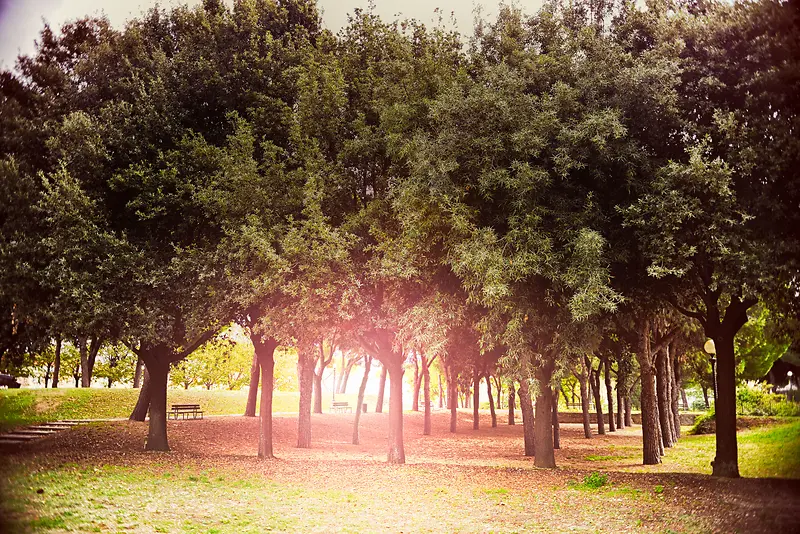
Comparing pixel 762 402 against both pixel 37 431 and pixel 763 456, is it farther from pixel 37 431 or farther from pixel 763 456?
pixel 37 431

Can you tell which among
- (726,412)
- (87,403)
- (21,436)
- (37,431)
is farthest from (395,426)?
(87,403)

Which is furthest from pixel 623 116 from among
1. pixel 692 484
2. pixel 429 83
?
pixel 692 484

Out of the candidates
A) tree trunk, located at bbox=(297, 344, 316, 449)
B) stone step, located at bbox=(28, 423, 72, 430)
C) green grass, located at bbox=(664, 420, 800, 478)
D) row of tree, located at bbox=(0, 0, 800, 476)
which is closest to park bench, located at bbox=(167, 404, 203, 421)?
stone step, located at bbox=(28, 423, 72, 430)

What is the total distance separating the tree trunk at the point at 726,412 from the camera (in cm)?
1579

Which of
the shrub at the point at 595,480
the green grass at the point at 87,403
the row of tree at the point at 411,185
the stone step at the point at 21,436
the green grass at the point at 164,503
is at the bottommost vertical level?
the shrub at the point at 595,480

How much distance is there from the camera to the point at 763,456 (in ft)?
53.7

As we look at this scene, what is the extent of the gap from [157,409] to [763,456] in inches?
712

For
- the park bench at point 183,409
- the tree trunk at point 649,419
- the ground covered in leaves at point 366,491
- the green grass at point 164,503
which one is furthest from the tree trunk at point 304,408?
the tree trunk at point 649,419

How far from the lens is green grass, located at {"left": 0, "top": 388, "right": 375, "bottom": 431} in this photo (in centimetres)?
2471

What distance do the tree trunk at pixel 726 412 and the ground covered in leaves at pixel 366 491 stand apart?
0.62 m

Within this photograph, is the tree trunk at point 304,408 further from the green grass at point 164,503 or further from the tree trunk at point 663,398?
the tree trunk at point 663,398

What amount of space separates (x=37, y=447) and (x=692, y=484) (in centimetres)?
1847

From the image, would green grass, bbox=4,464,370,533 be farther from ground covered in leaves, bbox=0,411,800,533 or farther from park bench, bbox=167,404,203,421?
park bench, bbox=167,404,203,421

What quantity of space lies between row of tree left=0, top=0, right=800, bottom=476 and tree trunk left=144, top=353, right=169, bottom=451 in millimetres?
89
